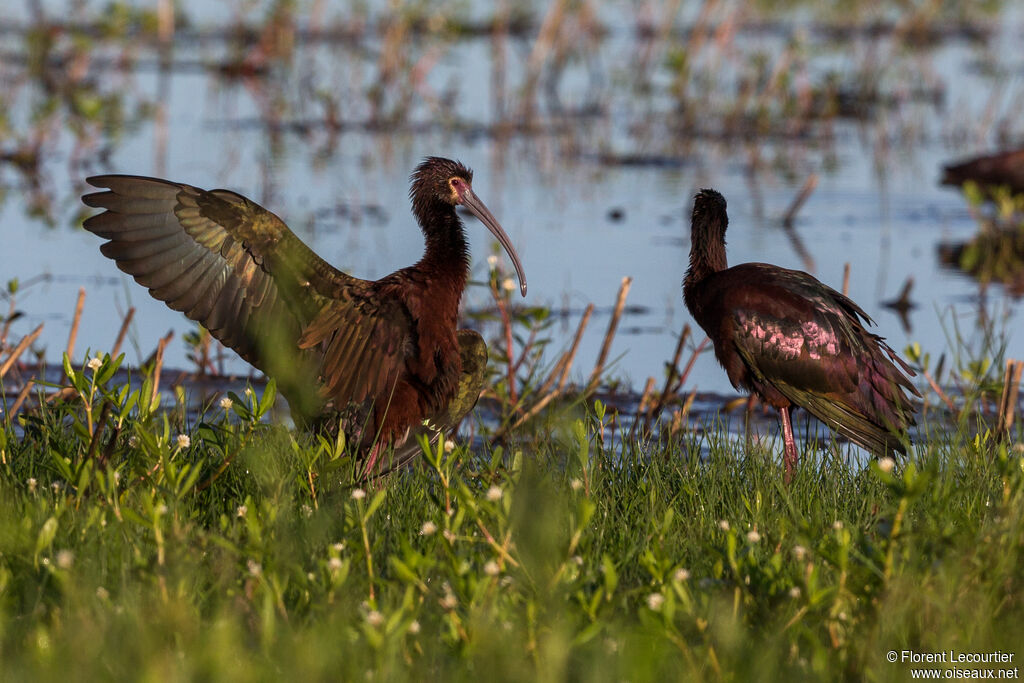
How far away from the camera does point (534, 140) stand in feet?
46.8

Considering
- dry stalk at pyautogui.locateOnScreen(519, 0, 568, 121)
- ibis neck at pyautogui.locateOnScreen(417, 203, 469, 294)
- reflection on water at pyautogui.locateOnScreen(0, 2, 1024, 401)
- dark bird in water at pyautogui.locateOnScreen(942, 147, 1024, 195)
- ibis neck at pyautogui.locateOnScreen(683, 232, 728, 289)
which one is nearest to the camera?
ibis neck at pyautogui.locateOnScreen(417, 203, 469, 294)

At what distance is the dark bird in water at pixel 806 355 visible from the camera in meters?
5.66

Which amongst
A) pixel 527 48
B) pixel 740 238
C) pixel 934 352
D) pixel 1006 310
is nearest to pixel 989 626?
pixel 934 352

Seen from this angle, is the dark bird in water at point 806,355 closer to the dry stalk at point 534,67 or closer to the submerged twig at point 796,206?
the submerged twig at point 796,206

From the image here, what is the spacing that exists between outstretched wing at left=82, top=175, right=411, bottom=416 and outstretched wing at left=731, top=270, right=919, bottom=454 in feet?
4.61

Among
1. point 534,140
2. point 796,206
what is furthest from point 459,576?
point 534,140

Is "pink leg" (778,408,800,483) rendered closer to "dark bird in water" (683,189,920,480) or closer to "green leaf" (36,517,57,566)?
"dark bird in water" (683,189,920,480)

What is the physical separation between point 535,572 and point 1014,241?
8.14 metres

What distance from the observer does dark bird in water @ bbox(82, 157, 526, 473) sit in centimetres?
496

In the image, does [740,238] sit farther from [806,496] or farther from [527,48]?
[527,48]

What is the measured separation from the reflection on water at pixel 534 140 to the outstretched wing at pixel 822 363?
152 cm

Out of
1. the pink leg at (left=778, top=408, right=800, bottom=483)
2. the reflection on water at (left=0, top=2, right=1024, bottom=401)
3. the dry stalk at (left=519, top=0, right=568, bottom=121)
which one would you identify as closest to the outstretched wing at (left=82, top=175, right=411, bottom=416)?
the pink leg at (left=778, top=408, right=800, bottom=483)

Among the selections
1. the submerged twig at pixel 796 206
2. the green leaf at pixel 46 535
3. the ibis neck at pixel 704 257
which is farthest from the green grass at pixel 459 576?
the submerged twig at pixel 796 206

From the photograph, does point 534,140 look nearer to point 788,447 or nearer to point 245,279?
point 788,447
